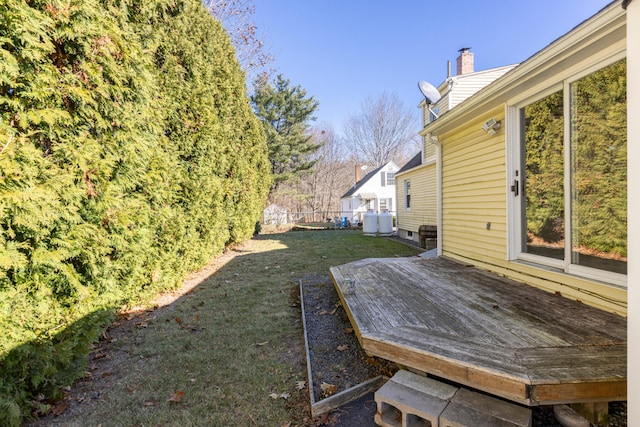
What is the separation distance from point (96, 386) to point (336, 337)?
221 cm

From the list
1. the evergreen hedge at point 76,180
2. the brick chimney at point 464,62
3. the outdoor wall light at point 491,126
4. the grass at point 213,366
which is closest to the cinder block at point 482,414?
the grass at point 213,366

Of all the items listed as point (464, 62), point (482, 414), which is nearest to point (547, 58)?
point (482, 414)

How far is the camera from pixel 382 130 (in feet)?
95.7

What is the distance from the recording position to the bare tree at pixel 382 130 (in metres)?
28.5

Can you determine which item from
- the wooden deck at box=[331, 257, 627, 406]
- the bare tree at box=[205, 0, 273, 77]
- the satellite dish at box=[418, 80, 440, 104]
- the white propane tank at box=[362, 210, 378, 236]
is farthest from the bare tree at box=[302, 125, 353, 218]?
the wooden deck at box=[331, 257, 627, 406]

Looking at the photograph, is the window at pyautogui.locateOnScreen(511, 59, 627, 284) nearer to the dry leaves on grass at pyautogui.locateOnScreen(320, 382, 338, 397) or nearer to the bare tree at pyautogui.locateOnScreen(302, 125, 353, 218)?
the dry leaves on grass at pyautogui.locateOnScreen(320, 382, 338, 397)

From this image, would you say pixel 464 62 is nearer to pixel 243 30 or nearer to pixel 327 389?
pixel 243 30

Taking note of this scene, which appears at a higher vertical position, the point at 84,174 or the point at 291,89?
the point at 291,89

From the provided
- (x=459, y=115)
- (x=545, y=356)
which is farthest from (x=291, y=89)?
(x=545, y=356)

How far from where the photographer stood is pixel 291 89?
22344 millimetres

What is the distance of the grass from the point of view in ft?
A: 7.09

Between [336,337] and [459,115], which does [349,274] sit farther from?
[459,115]

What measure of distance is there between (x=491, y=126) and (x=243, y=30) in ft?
42.2

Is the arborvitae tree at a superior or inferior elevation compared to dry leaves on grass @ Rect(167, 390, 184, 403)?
superior
